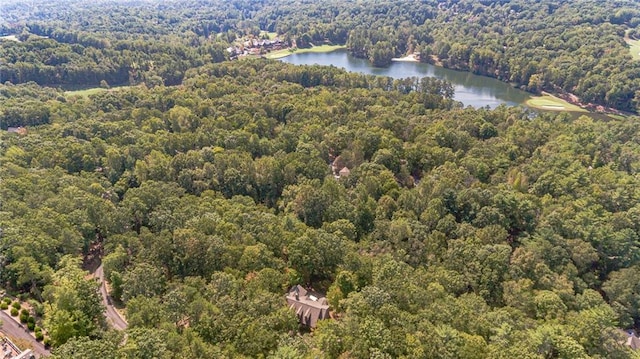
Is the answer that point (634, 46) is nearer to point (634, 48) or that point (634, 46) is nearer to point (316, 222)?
point (634, 48)

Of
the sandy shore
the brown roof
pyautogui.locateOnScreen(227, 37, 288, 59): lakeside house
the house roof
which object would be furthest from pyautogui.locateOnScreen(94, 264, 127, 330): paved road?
the sandy shore

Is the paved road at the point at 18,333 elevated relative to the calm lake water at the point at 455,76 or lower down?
lower down

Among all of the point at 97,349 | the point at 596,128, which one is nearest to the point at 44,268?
the point at 97,349

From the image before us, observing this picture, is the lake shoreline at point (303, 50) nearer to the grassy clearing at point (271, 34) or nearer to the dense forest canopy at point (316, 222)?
the grassy clearing at point (271, 34)

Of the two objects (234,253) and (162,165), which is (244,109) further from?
(234,253)

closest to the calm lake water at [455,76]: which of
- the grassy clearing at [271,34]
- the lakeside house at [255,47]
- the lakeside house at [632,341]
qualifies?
the lakeside house at [255,47]
